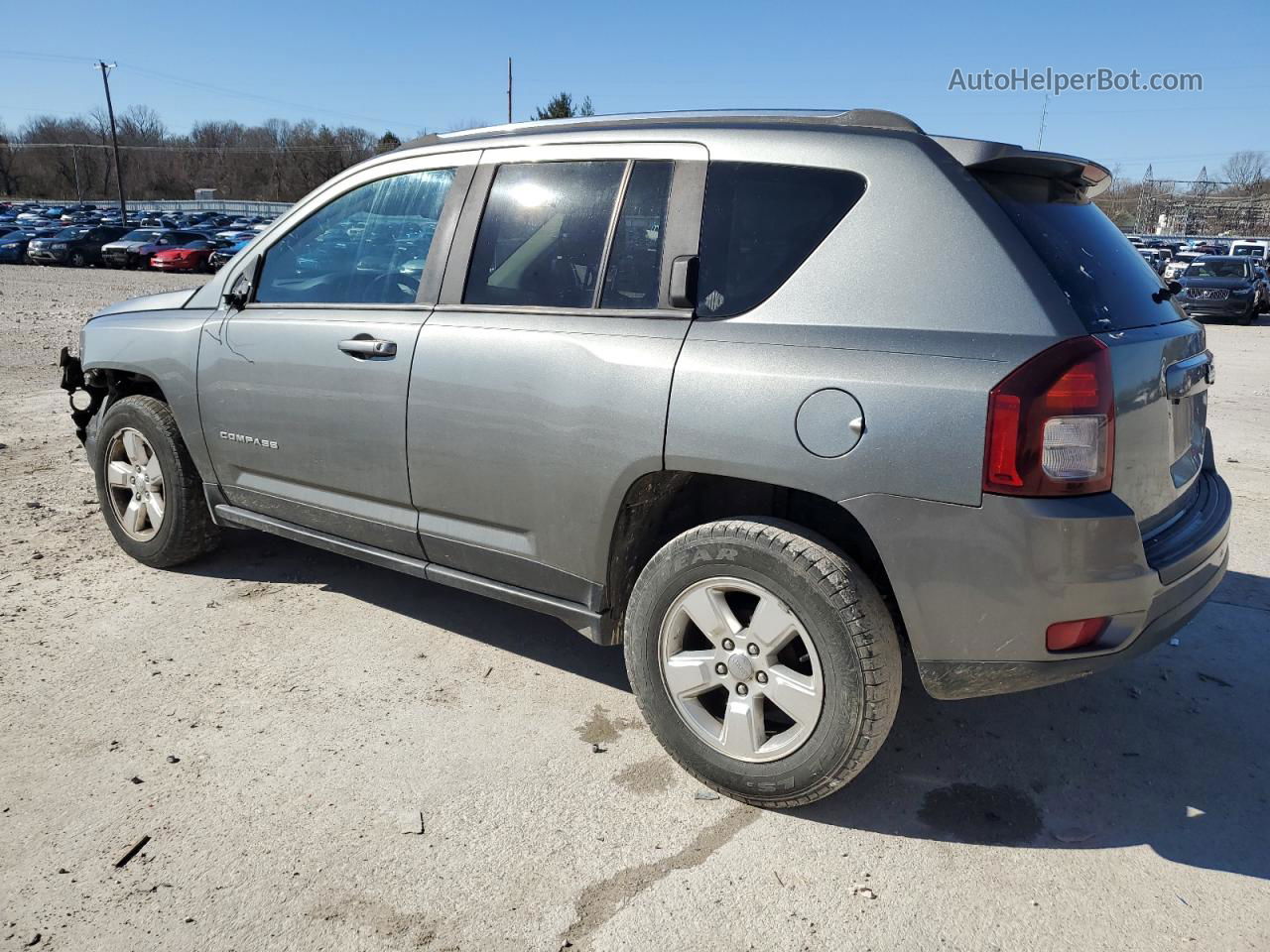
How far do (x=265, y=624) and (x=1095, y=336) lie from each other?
3382 millimetres

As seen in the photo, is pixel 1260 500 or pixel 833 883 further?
pixel 1260 500

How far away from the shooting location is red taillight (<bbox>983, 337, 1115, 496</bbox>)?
2301mm

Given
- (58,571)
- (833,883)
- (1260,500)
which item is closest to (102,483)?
(58,571)

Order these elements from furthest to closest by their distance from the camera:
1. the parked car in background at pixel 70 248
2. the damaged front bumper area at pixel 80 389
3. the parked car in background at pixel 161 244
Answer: the parked car in background at pixel 70 248 → the parked car in background at pixel 161 244 → the damaged front bumper area at pixel 80 389

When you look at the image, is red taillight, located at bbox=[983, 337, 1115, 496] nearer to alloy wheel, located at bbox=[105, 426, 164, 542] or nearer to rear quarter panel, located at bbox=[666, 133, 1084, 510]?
rear quarter panel, located at bbox=[666, 133, 1084, 510]

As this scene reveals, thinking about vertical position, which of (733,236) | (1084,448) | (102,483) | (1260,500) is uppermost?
(733,236)

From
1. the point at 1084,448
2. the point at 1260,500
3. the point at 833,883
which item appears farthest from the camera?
the point at 1260,500

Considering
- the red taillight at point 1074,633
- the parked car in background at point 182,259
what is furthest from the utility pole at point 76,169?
the red taillight at point 1074,633

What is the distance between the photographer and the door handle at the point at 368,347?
343 cm

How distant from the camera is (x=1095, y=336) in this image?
7.86ft

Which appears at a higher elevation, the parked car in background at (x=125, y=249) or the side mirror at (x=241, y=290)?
the side mirror at (x=241, y=290)

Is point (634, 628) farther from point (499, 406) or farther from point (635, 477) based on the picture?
point (499, 406)

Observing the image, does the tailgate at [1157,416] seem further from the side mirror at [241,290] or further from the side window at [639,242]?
the side mirror at [241,290]

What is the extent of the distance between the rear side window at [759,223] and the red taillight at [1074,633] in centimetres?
120
